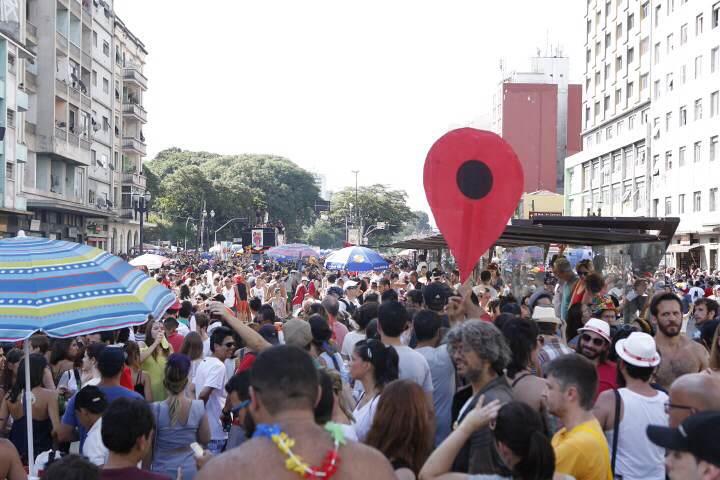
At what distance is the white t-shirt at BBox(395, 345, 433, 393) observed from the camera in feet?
19.3

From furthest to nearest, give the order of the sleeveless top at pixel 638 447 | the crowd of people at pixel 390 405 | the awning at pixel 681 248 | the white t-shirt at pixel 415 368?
the awning at pixel 681 248 → the white t-shirt at pixel 415 368 → the sleeveless top at pixel 638 447 → the crowd of people at pixel 390 405

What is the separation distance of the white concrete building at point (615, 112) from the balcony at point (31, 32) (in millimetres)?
36263

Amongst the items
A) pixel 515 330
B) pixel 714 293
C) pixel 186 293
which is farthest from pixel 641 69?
pixel 515 330

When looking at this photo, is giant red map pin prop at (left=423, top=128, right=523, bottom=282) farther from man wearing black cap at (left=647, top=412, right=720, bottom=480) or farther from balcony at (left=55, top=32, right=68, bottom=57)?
balcony at (left=55, top=32, right=68, bottom=57)

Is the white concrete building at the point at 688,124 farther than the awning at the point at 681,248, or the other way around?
the awning at the point at 681,248

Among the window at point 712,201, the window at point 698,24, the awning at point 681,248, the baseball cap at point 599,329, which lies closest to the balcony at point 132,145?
the awning at point 681,248

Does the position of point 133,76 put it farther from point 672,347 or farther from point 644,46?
point 672,347

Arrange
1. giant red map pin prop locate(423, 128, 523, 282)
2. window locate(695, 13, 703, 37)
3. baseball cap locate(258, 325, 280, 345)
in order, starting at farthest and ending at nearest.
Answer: window locate(695, 13, 703, 37), giant red map pin prop locate(423, 128, 523, 282), baseball cap locate(258, 325, 280, 345)

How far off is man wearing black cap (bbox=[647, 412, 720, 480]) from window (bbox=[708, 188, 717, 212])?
45.9 meters

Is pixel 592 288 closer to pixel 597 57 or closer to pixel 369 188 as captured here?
pixel 597 57

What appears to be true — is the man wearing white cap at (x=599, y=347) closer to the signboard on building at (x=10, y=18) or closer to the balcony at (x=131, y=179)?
the signboard on building at (x=10, y=18)

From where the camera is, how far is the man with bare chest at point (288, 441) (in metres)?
2.86

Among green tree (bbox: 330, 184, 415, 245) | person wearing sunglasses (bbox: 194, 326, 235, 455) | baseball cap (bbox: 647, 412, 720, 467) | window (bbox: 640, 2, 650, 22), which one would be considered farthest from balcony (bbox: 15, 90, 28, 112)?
green tree (bbox: 330, 184, 415, 245)

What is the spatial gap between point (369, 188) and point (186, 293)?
83981mm
